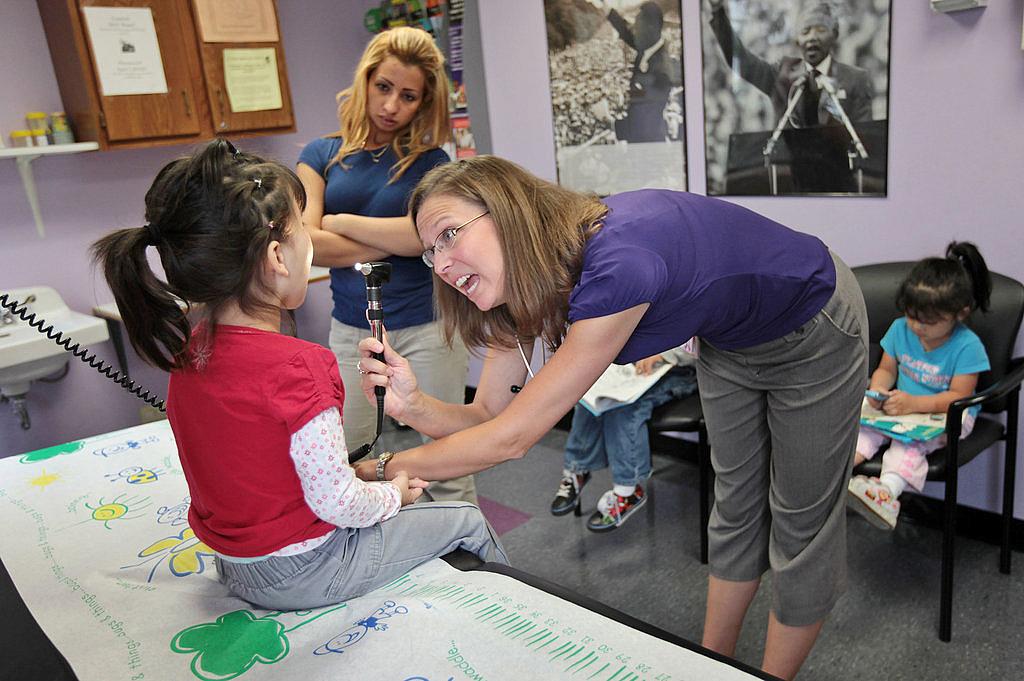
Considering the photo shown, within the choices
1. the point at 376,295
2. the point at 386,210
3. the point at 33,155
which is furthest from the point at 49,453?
the point at 33,155

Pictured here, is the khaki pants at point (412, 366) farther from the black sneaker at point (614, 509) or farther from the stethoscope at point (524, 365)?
the black sneaker at point (614, 509)

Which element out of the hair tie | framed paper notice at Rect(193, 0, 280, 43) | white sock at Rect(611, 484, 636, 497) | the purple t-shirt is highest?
framed paper notice at Rect(193, 0, 280, 43)

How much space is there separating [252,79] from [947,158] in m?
2.56

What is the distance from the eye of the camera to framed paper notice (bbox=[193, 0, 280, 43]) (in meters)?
2.94

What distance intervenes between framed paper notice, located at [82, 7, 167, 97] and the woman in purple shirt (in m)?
2.15

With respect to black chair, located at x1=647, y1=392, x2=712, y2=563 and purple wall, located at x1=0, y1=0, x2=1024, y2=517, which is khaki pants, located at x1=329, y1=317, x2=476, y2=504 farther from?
purple wall, located at x1=0, y1=0, x2=1024, y2=517


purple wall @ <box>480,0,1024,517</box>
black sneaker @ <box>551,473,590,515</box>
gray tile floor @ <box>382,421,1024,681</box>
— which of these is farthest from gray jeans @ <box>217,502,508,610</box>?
purple wall @ <box>480,0,1024,517</box>

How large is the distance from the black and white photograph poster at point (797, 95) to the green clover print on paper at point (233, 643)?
6.29 ft

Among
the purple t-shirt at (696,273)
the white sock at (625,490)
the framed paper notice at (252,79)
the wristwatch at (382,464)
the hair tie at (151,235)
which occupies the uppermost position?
the framed paper notice at (252,79)

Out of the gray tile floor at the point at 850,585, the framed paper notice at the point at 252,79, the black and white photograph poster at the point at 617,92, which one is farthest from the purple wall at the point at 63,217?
the gray tile floor at the point at 850,585

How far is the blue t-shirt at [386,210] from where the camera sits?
183 cm

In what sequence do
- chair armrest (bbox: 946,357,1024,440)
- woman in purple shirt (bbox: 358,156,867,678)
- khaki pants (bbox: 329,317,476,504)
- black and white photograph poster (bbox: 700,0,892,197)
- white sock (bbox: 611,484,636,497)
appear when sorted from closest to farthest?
1. woman in purple shirt (bbox: 358,156,867,678)
2. chair armrest (bbox: 946,357,1024,440)
3. khaki pants (bbox: 329,317,476,504)
4. black and white photograph poster (bbox: 700,0,892,197)
5. white sock (bbox: 611,484,636,497)

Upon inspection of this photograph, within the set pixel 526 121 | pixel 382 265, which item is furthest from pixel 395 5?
pixel 382 265

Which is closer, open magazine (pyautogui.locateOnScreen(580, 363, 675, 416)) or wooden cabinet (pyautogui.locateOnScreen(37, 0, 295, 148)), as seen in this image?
open magazine (pyautogui.locateOnScreen(580, 363, 675, 416))
